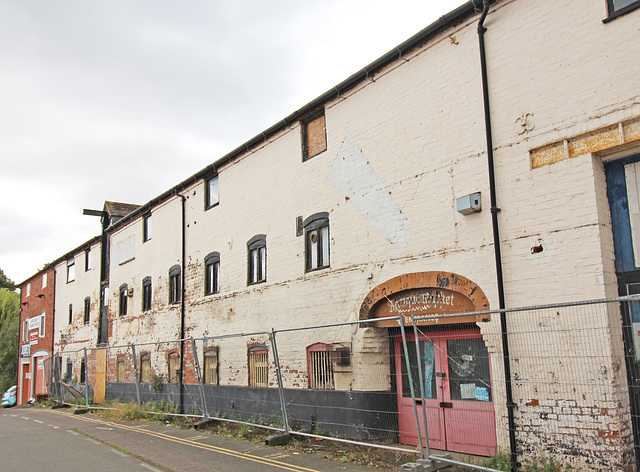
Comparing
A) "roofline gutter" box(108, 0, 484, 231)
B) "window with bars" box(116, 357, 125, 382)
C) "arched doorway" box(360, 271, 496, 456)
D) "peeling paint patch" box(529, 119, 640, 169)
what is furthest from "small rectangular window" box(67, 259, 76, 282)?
"peeling paint patch" box(529, 119, 640, 169)

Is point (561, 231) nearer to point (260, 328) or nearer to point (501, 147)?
point (501, 147)

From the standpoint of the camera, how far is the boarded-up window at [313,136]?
12.7 m

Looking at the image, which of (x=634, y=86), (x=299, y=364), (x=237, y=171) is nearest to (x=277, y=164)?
(x=237, y=171)

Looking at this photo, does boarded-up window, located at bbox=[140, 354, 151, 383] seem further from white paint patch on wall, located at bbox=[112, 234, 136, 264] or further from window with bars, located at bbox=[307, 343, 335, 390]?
window with bars, located at bbox=[307, 343, 335, 390]

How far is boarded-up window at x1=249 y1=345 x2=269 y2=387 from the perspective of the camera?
45.2 ft

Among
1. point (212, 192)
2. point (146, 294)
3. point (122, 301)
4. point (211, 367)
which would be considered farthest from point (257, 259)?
point (122, 301)

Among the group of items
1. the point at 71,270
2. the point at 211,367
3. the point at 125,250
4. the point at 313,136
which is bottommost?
the point at 211,367

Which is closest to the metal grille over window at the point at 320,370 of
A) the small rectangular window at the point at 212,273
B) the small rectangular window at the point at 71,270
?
the small rectangular window at the point at 212,273

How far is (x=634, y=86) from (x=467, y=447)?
570 centimetres

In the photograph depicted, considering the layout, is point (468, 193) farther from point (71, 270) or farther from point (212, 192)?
point (71, 270)

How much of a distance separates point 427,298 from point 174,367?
11.7 m

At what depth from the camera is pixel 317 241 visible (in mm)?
12469

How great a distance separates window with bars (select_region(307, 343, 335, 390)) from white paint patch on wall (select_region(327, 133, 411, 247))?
2.99m

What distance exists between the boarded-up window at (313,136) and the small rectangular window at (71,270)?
22087 millimetres
